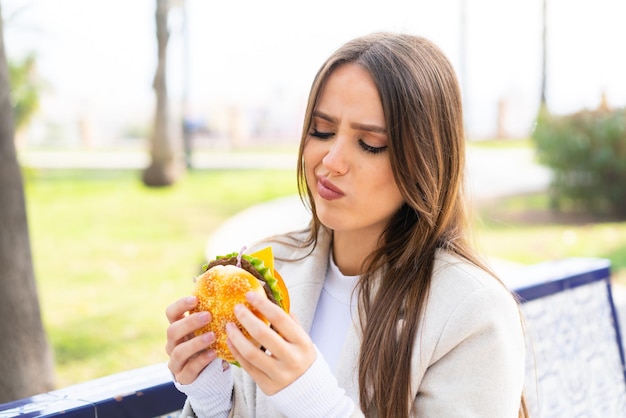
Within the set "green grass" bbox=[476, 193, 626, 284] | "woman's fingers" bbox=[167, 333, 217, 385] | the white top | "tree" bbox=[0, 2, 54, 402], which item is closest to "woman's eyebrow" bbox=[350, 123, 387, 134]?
the white top

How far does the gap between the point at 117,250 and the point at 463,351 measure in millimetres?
8087

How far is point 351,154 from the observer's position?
1783 mm

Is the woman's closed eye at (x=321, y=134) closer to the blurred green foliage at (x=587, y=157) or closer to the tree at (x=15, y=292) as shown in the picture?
the tree at (x=15, y=292)

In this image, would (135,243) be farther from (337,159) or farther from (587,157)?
(337,159)

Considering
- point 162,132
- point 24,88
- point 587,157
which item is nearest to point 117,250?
point 24,88

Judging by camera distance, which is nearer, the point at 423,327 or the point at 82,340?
the point at 423,327

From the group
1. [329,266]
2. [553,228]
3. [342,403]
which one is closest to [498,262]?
[553,228]

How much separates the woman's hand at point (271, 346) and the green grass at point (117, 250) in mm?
3827

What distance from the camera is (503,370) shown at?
1709mm

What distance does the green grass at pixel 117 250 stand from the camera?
5.81 meters

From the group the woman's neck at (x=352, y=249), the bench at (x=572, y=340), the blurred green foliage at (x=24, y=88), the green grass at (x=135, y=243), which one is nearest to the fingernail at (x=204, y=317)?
the woman's neck at (x=352, y=249)

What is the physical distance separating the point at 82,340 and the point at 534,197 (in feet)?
31.0

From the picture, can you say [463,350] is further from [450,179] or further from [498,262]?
[498,262]

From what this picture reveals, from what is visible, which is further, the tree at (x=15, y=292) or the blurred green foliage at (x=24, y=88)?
the blurred green foliage at (x=24, y=88)
